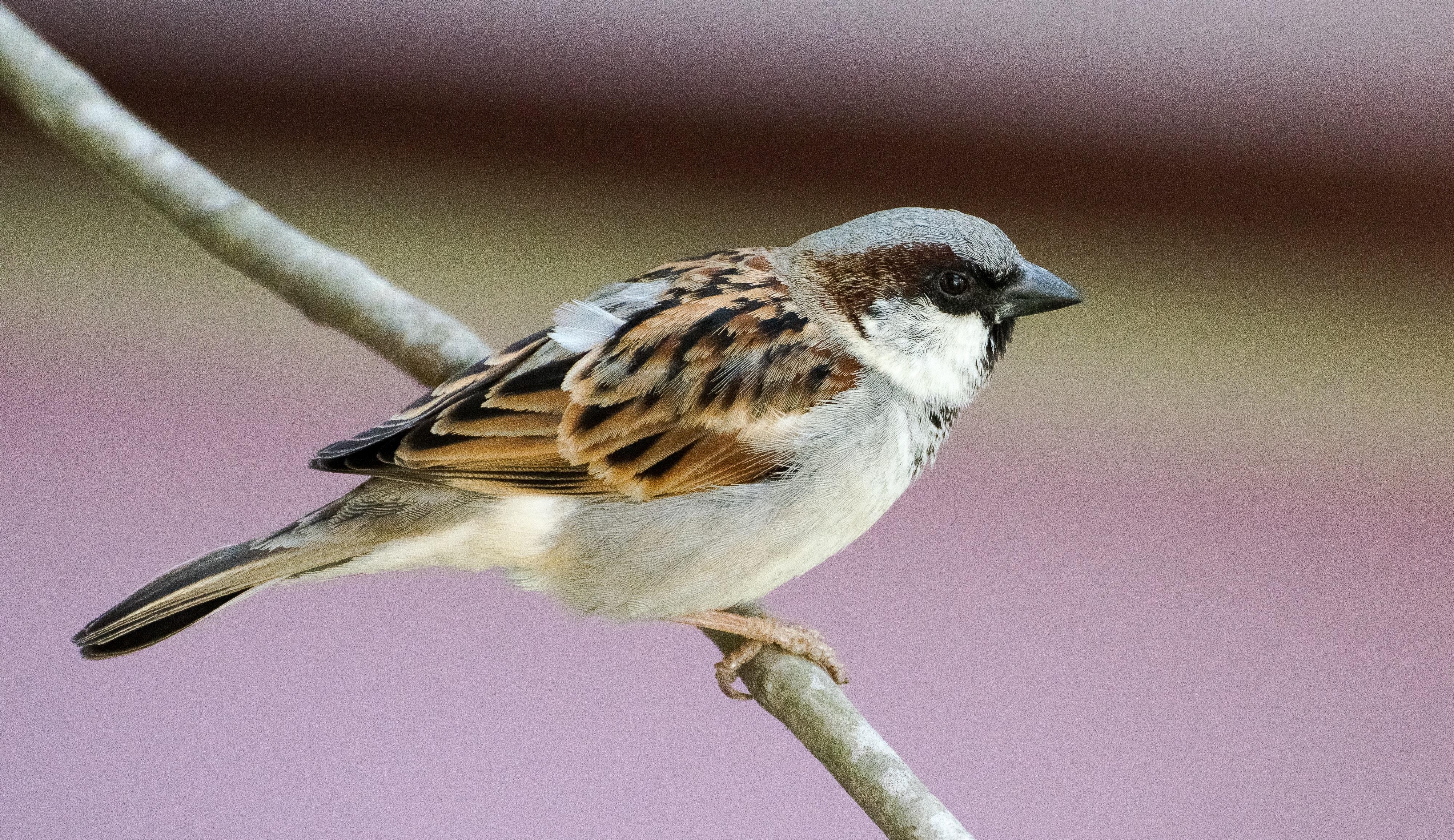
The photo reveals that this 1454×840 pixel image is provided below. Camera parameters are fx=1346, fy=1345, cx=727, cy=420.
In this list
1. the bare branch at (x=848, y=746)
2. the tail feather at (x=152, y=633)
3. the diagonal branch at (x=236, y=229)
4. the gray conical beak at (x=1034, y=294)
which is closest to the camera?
the bare branch at (x=848, y=746)

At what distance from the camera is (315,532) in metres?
1.38

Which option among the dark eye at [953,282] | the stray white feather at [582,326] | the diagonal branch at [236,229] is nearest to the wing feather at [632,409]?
the stray white feather at [582,326]

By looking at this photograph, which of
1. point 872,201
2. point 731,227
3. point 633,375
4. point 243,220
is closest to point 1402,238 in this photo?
point 872,201

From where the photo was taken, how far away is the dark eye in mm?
1406

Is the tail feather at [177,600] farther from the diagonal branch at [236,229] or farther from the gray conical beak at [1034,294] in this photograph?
the gray conical beak at [1034,294]

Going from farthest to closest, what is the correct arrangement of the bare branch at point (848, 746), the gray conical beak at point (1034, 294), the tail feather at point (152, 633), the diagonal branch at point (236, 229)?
the diagonal branch at point (236, 229) → the gray conical beak at point (1034, 294) → the tail feather at point (152, 633) → the bare branch at point (848, 746)

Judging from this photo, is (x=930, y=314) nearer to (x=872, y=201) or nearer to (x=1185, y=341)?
(x=872, y=201)

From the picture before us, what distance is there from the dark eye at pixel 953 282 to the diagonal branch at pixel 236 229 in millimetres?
422

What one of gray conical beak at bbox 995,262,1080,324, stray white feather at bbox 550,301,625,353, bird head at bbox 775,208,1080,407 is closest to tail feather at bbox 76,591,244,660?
stray white feather at bbox 550,301,625,353

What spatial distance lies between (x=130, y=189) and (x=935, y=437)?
3.80 ft

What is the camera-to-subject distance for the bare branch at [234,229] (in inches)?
68.8

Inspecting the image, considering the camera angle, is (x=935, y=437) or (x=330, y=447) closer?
(x=330, y=447)

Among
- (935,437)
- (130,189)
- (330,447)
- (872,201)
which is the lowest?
(935,437)

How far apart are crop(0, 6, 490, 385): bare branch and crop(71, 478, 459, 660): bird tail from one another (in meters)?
0.33
